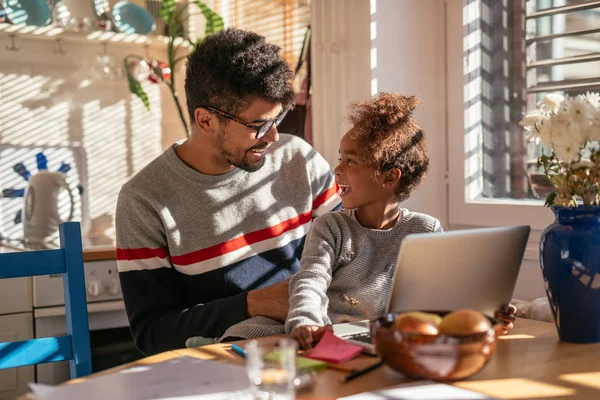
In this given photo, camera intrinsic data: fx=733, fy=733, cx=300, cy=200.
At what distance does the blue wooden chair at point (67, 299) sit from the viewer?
4.19 feet

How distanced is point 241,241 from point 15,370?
1215 mm

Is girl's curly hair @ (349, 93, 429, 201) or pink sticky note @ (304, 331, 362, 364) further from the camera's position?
girl's curly hair @ (349, 93, 429, 201)

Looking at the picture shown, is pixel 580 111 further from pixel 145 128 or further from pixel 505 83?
pixel 145 128

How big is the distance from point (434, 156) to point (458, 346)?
1.58 m

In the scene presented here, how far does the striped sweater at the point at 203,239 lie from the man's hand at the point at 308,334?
15.8 inches

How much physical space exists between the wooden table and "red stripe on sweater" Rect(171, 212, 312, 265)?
554mm

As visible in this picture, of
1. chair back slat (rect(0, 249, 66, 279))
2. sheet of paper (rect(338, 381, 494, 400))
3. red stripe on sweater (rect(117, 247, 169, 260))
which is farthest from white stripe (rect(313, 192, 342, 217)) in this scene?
sheet of paper (rect(338, 381, 494, 400))

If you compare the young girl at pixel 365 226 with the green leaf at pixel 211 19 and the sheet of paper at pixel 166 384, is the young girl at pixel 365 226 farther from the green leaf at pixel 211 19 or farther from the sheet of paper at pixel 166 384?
the green leaf at pixel 211 19

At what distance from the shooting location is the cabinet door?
8.24 feet

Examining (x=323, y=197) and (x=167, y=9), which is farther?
(x=167, y=9)

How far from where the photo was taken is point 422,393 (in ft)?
3.09

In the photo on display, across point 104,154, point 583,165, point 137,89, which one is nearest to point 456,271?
point 583,165

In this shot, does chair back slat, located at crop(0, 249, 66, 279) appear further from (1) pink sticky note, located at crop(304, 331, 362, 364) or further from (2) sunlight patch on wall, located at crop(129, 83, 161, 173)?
(2) sunlight patch on wall, located at crop(129, 83, 161, 173)

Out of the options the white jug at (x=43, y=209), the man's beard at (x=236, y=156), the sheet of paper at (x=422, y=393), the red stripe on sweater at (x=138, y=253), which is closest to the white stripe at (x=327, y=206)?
the man's beard at (x=236, y=156)
